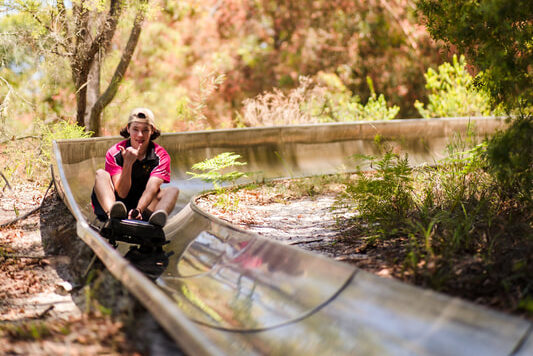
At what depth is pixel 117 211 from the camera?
476cm

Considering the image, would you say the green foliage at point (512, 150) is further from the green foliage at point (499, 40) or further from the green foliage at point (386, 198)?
the green foliage at point (386, 198)

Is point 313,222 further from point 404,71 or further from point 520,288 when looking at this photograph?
point 404,71

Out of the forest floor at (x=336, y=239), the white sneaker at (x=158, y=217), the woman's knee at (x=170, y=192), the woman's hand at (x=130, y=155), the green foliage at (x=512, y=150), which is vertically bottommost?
the forest floor at (x=336, y=239)

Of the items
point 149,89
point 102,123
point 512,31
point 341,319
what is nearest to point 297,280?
point 341,319

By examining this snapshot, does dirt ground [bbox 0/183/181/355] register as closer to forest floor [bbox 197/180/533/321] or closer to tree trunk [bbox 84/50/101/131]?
forest floor [bbox 197/180/533/321]

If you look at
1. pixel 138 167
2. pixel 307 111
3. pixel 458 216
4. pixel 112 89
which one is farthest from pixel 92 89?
pixel 458 216

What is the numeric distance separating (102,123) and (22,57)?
245cm

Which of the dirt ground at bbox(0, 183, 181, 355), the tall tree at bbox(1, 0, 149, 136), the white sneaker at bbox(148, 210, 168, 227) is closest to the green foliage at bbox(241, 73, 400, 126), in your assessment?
the tall tree at bbox(1, 0, 149, 136)

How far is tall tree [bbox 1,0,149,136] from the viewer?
368 inches

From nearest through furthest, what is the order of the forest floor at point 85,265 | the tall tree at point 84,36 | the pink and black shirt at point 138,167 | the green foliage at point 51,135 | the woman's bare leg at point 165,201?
the forest floor at point 85,265, the woman's bare leg at point 165,201, the pink and black shirt at point 138,167, the green foliage at point 51,135, the tall tree at point 84,36

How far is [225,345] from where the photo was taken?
3346mm

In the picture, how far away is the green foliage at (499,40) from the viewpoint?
417 cm

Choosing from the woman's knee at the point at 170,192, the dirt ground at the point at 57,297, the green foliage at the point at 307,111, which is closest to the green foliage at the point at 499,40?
the woman's knee at the point at 170,192

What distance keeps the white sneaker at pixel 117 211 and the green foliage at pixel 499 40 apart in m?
3.18
